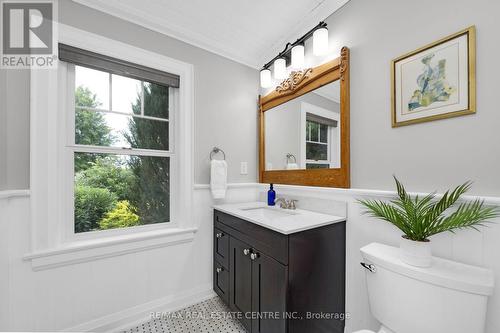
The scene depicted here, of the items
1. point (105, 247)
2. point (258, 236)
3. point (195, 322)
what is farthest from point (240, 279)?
point (105, 247)

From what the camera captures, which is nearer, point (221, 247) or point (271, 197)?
point (221, 247)

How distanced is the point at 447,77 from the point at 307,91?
0.85 metres

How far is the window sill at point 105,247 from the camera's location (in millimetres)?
1288

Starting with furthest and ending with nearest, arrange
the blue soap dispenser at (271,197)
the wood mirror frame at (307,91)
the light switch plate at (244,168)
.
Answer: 1. the light switch plate at (244,168)
2. the blue soap dispenser at (271,197)
3. the wood mirror frame at (307,91)

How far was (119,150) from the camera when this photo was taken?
62.4 inches

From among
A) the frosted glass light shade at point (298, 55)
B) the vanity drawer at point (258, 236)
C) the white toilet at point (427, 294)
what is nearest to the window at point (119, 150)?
the vanity drawer at point (258, 236)

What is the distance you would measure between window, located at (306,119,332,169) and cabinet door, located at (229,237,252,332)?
81cm

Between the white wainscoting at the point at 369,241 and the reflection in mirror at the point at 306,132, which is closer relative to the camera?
the white wainscoting at the point at 369,241

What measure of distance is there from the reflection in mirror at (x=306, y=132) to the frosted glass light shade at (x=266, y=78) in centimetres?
24

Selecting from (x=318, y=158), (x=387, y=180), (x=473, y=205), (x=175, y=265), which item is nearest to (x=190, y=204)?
(x=175, y=265)

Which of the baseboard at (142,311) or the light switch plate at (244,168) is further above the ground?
the light switch plate at (244,168)

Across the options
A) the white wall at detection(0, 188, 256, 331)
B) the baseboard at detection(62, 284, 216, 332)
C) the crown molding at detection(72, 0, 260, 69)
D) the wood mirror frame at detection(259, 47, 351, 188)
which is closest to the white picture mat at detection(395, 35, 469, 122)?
the wood mirror frame at detection(259, 47, 351, 188)

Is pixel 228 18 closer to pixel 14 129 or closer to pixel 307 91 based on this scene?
pixel 307 91

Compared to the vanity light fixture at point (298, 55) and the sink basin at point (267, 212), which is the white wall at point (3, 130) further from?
the vanity light fixture at point (298, 55)
